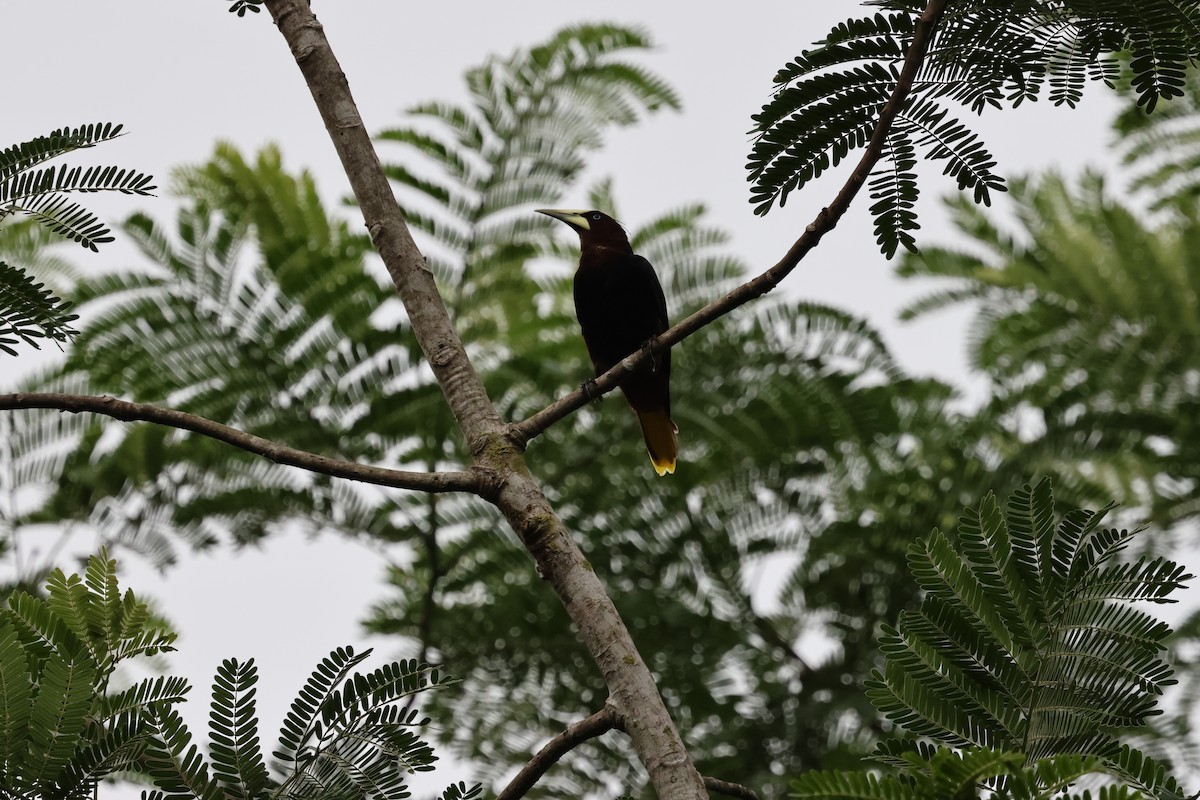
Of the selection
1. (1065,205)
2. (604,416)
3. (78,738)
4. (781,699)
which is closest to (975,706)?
(78,738)

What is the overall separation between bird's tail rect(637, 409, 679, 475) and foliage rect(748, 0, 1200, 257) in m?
2.97

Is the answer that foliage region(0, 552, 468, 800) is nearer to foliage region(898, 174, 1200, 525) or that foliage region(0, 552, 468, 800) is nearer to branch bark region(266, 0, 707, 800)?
branch bark region(266, 0, 707, 800)

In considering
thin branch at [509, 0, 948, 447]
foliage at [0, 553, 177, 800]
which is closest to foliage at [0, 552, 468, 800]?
foliage at [0, 553, 177, 800]

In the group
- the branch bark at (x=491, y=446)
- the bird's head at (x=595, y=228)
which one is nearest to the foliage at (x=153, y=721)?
the branch bark at (x=491, y=446)

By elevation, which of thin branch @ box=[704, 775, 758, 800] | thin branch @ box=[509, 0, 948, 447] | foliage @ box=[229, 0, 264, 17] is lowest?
thin branch @ box=[704, 775, 758, 800]

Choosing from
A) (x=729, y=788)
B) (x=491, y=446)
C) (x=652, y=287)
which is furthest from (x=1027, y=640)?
(x=652, y=287)

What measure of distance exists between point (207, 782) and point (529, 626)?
3.32 meters

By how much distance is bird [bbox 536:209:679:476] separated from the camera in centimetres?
532

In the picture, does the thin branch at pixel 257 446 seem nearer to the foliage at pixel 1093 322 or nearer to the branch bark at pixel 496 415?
the branch bark at pixel 496 415

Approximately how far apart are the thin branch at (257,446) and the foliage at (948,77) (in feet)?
2.54

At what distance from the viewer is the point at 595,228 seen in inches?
236

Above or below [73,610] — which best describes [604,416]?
above

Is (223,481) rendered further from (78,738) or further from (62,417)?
(78,738)

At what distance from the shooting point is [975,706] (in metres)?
2.06
